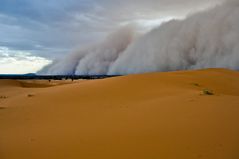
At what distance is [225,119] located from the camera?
513 centimetres

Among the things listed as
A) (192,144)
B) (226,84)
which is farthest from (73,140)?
(226,84)

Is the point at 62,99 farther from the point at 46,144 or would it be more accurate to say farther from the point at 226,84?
the point at 226,84

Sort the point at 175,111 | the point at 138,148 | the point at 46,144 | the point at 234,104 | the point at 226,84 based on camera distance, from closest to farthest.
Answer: the point at 138,148 → the point at 46,144 → the point at 175,111 → the point at 234,104 → the point at 226,84

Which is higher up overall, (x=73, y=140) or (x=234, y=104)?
(x=234, y=104)

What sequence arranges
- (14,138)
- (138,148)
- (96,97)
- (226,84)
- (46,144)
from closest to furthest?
1. (138,148)
2. (46,144)
3. (14,138)
4. (96,97)
5. (226,84)

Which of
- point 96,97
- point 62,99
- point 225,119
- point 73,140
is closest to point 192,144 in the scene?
point 225,119

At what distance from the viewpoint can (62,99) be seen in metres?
9.83

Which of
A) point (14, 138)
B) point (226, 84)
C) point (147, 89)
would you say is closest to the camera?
point (14, 138)

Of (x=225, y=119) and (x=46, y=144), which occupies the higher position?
(x=225, y=119)

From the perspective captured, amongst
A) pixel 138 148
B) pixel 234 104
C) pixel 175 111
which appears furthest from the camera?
pixel 234 104

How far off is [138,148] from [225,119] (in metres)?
2.39

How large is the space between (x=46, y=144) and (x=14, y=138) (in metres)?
0.95

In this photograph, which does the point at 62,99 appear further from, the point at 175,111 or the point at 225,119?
the point at 225,119

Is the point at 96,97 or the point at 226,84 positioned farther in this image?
the point at 226,84
